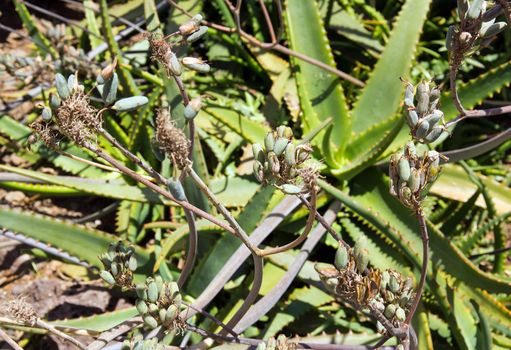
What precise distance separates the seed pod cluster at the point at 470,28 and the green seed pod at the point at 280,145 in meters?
0.27

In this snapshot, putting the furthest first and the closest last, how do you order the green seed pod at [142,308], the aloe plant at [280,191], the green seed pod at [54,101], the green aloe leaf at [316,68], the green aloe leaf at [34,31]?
the green aloe leaf at [34,31], the green aloe leaf at [316,68], the aloe plant at [280,191], the green seed pod at [142,308], the green seed pod at [54,101]

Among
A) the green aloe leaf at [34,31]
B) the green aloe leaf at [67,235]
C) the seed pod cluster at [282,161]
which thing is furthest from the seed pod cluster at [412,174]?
the green aloe leaf at [34,31]

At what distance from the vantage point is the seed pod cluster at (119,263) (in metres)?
0.85

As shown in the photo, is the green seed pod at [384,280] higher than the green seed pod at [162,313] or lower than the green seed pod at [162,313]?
higher

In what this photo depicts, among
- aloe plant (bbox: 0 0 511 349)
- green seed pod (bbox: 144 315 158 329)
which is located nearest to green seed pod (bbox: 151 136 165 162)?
aloe plant (bbox: 0 0 511 349)

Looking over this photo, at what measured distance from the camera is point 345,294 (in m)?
0.77

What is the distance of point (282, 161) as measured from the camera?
715mm

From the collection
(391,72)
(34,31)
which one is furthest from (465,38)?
(34,31)

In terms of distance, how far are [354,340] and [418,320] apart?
13cm

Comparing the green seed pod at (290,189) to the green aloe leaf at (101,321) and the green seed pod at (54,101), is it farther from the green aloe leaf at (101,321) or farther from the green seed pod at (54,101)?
the green aloe leaf at (101,321)

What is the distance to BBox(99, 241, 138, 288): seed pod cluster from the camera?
0.85m

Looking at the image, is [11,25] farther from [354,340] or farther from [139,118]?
[354,340]

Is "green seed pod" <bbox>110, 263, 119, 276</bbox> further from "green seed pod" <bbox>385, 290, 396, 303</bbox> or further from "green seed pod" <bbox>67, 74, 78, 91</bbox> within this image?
"green seed pod" <bbox>385, 290, 396, 303</bbox>

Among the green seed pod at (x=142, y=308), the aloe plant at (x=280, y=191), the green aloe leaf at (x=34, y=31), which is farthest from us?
the green aloe leaf at (x=34, y=31)
